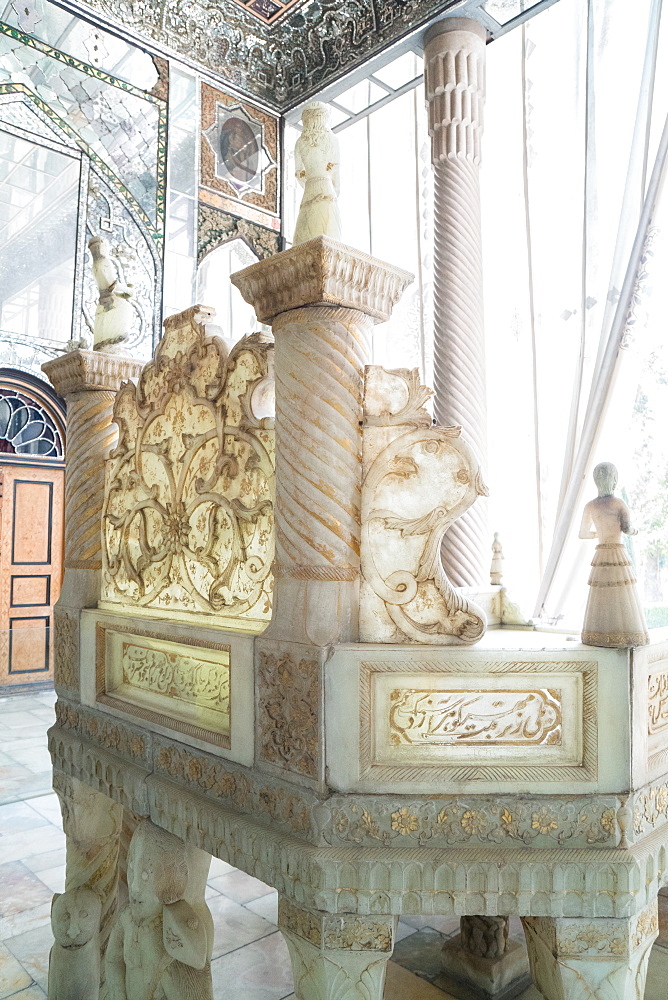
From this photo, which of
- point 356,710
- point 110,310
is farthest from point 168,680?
point 110,310

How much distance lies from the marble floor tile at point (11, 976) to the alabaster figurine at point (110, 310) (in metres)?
2.32

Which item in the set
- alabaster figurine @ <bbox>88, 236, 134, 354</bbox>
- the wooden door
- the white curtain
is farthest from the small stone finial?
the wooden door

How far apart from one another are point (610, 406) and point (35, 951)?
15.3ft

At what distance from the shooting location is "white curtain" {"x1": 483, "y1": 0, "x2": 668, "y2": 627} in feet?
16.7

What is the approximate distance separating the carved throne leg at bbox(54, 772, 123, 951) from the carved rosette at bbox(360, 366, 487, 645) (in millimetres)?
1488

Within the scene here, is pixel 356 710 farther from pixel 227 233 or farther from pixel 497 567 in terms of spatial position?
pixel 227 233

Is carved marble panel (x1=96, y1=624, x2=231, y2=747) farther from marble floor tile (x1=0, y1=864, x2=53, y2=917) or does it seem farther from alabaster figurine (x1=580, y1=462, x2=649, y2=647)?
marble floor tile (x1=0, y1=864, x2=53, y2=917)

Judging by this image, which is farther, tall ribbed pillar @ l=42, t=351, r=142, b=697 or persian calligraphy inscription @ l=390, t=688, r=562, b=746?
tall ribbed pillar @ l=42, t=351, r=142, b=697

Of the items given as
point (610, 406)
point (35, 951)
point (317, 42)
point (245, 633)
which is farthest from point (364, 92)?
point (35, 951)

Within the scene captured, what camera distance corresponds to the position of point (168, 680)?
2164 millimetres

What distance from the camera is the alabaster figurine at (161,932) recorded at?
6.57ft

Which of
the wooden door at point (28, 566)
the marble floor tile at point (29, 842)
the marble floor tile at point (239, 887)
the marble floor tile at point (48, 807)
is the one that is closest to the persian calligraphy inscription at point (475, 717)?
the marble floor tile at point (239, 887)

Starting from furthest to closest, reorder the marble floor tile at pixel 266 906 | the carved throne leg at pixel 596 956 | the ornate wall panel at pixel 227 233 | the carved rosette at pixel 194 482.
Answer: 1. the ornate wall panel at pixel 227 233
2. the marble floor tile at pixel 266 906
3. the carved rosette at pixel 194 482
4. the carved throne leg at pixel 596 956

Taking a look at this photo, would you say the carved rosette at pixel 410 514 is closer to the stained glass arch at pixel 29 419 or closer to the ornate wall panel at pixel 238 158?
the stained glass arch at pixel 29 419
